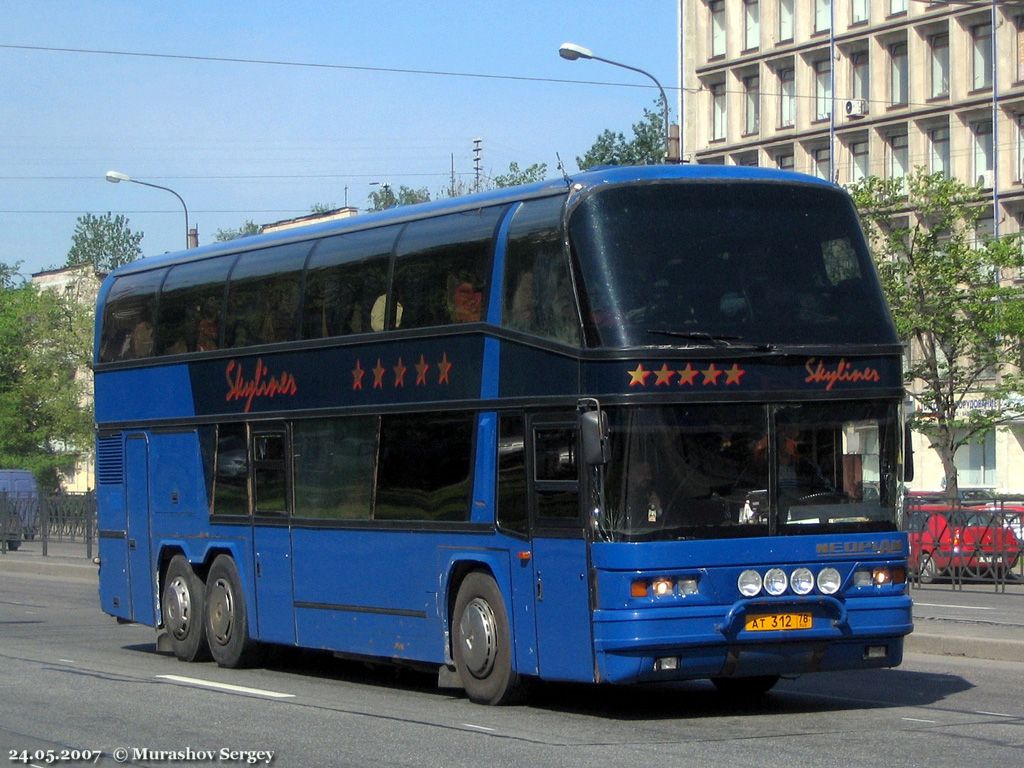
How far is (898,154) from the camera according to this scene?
213 feet

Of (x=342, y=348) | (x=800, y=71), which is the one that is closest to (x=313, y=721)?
(x=342, y=348)

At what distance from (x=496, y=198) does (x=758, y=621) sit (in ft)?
12.7

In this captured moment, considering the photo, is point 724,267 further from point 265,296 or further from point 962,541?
point 962,541

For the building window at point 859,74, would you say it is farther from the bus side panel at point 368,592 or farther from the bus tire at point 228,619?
the bus side panel at point 368,592

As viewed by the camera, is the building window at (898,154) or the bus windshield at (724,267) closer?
the bus windshield at (724,267)

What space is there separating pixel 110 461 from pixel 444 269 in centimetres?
690

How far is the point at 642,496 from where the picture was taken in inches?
472

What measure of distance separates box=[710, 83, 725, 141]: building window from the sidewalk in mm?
41657

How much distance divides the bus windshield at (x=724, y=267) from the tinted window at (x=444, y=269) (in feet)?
4.31

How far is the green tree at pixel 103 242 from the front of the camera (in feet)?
429

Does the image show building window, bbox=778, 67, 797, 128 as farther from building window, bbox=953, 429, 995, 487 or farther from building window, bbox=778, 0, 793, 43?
building window, bbox=953, 429, 995, 487

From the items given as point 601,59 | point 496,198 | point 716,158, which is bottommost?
point 496,198

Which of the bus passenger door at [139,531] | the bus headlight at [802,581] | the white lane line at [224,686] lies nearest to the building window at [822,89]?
Answer: the bus passenger door at [139,531]

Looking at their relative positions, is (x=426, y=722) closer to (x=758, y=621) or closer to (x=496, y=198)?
(x=758, y=621)
